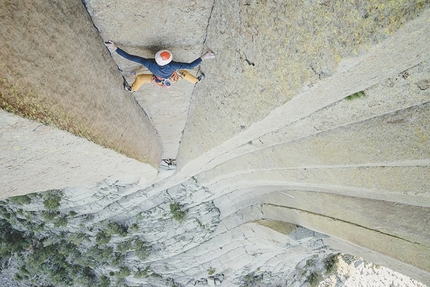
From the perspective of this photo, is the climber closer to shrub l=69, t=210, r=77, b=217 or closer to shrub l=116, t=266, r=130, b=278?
shrub l=69, t=210, r=77, b=217

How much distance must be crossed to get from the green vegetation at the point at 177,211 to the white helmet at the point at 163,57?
6453 mm

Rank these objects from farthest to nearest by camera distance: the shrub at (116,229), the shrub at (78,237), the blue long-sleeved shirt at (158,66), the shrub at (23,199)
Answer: the shrub at (78,237), the shrub at (116,229), the shrub at (23,199), the blue long-sleeved shirt at (158,66)

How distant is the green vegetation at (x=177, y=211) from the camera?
29.8ft

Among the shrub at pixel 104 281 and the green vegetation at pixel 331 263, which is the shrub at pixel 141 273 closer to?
the shrub at pixel 104 281

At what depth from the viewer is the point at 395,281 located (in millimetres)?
11953

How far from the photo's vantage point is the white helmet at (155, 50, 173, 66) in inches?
130

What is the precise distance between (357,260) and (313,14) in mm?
12282

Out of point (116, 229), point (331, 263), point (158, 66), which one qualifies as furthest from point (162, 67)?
point (331, 263)

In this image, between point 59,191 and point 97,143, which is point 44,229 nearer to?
point 59,191

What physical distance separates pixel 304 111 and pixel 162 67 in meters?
1.76

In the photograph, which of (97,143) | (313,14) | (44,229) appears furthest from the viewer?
(44,229)

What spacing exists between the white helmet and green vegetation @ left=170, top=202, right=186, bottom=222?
6.45m

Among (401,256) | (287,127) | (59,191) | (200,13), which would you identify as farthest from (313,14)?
(59,191)

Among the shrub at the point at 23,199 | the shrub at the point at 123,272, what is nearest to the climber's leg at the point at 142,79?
the shrub at the point at 23,199
